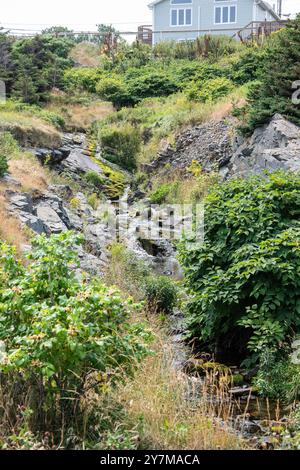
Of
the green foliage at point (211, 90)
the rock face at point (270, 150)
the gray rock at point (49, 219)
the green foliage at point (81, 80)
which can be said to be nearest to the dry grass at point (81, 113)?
the green foliage at point (81, 80)

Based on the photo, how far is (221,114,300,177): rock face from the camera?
45.4 ft

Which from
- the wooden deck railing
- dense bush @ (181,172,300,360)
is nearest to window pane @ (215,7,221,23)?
the wooden deck railing

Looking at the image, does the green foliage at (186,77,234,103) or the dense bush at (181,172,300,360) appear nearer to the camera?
the dense bush at (181,172,300,360)

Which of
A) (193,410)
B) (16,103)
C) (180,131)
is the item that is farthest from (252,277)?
(16,103)

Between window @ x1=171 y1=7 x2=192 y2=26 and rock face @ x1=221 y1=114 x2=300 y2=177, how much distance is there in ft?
76.9

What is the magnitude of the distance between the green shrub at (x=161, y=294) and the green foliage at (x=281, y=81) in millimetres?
6429

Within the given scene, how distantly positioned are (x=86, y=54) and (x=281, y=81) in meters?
22.4

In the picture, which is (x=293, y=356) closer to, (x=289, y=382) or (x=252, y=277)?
(x=289, y=382)

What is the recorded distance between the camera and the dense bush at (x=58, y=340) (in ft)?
14.7

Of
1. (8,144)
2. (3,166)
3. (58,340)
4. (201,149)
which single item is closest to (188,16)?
(201,149)

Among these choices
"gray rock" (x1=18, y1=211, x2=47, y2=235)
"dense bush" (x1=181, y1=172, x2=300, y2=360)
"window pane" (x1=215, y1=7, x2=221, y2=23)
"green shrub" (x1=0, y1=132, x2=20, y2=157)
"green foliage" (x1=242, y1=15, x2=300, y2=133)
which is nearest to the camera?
"dense bush" (x1=181, y1=172, x2=300, y2=360)

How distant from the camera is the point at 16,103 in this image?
2186 centimetres

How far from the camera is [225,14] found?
37375mm

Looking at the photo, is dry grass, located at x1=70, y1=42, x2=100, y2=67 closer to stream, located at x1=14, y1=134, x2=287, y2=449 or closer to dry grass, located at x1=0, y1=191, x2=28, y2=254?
stream, located at x1=14, y1=134, x2=287, y2=449
